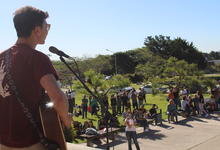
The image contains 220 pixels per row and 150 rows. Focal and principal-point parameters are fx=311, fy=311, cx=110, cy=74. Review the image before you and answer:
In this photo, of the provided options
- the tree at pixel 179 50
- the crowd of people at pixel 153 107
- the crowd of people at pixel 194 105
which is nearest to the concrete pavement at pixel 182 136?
the crowd of people at pixel 153 107

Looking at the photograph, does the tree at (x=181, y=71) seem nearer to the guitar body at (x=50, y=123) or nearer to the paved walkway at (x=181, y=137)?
the paved walkway at (x=181, y=137)

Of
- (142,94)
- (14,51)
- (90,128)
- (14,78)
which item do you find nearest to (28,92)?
(14,78)

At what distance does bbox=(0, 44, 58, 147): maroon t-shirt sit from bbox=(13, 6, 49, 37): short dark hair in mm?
145

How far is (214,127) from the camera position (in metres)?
17.6

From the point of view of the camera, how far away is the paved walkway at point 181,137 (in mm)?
13438

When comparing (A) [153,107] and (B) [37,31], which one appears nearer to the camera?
(B) [37,31]

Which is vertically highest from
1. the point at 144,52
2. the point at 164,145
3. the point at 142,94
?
the point at 144,52

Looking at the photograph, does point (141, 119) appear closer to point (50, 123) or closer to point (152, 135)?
point (152, 135)

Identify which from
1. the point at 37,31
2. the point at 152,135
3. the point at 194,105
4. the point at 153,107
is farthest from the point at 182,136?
the point at 37,31

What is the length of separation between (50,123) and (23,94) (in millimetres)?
228

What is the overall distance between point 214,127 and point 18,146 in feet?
56.4

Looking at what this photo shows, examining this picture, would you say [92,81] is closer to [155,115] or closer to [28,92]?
[155,115]

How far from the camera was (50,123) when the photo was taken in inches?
70.4

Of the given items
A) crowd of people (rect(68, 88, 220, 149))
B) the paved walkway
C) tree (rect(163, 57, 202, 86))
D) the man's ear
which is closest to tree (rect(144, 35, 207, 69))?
tree (rect(163, 57, 202, 86))
